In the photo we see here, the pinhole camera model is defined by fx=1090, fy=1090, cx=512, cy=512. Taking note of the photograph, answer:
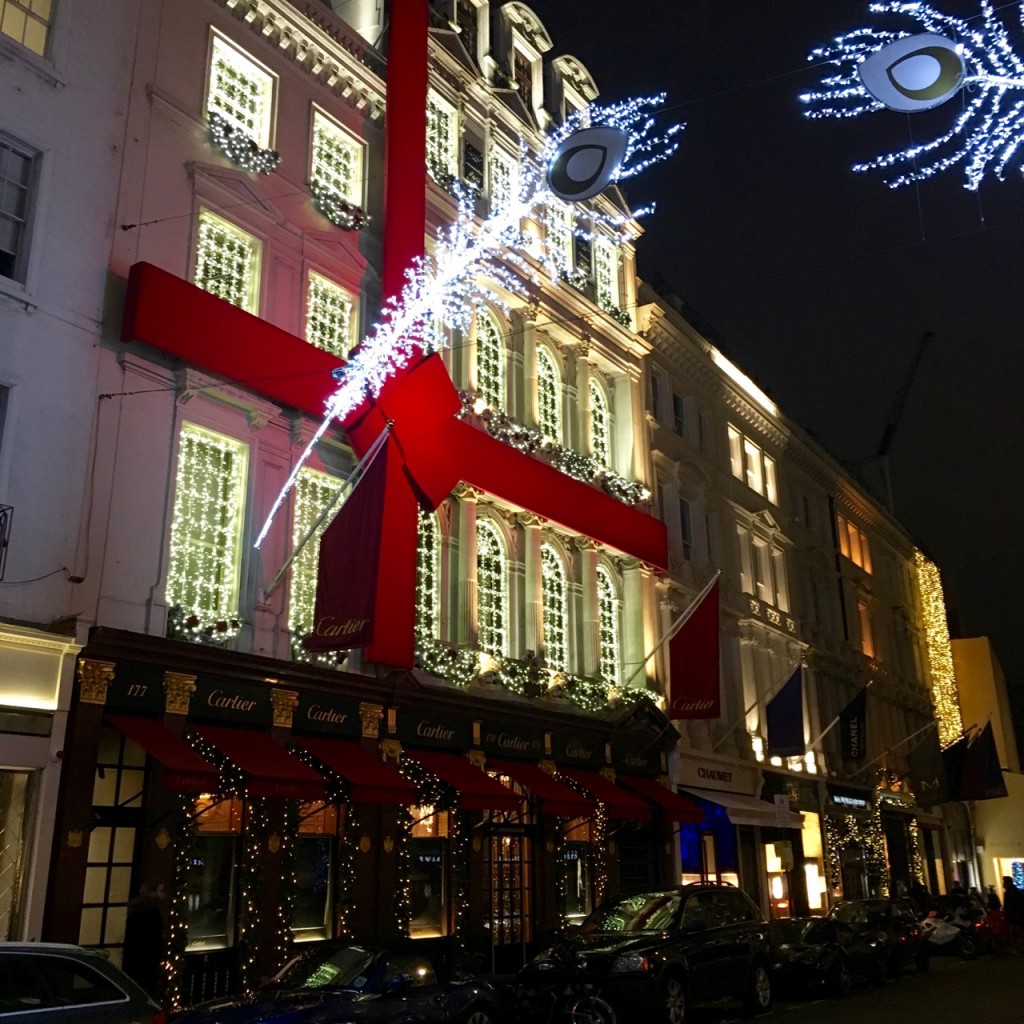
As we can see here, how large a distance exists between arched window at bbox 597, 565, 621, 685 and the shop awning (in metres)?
3.66

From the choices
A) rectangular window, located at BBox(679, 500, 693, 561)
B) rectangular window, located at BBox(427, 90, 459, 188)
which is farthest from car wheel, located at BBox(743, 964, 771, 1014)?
rectangular window, located at BBox(427, 90, 459, 188)

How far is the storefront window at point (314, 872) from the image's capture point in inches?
655

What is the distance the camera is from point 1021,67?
416 inches

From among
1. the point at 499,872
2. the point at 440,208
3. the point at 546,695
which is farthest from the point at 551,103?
the point at 499,872

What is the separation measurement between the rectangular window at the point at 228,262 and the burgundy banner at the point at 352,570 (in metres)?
4.25

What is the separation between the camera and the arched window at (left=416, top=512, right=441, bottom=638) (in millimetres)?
19859

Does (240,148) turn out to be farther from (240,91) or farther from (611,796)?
(611,796)

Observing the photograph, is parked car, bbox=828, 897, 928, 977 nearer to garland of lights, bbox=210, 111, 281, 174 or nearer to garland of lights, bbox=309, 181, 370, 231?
garland of lights, bbox=309, 181, 370, 231

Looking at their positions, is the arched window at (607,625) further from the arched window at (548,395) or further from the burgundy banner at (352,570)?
the burgundy banner at (352,570)

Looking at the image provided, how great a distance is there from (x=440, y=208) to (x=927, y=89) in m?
13.0

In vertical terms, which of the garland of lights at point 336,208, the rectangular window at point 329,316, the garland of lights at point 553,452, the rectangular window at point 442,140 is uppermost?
the rectangular window at point 442,140

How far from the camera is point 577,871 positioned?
22.6 m

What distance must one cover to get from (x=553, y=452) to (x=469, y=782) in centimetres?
831

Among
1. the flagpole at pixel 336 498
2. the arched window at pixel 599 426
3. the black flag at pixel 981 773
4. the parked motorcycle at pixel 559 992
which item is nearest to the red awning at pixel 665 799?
the arched window at pixel 599 426
